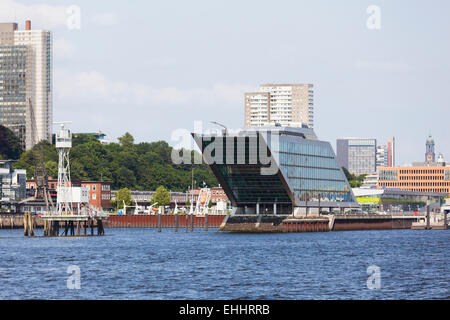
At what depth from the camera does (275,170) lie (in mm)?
123250

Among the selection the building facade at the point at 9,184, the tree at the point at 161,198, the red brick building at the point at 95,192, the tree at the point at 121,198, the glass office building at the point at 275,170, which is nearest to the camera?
the glass office building at the point at 275,170

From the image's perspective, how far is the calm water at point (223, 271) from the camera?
44188 mm

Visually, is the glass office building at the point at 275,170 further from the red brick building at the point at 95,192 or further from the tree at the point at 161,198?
the red brick building at the point at 95,192

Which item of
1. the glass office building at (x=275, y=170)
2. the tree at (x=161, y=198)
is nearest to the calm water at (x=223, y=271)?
the glass office building at (x=275, y=170)

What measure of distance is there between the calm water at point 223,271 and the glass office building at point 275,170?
31265 mm

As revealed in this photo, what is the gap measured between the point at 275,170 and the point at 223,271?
66184 mm

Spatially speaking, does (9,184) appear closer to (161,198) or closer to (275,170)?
(161,198)

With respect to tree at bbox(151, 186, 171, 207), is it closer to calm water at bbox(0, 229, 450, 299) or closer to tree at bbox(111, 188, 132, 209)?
tree at bbox(111, 188, 132, 209)

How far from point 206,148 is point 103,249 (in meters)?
42.5

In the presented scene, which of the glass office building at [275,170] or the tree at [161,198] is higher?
the glass office building at [275,170]

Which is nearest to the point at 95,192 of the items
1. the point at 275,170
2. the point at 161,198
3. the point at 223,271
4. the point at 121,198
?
the point at 121,198

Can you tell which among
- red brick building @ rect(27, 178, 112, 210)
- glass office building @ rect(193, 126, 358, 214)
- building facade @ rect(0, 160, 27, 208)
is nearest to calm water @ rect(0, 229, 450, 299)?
glass office building @ rect(193, 126, 358, 214)

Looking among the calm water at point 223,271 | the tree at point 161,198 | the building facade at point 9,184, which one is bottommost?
the calm water at point 223,271

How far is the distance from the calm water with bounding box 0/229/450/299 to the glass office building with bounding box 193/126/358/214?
31265 millimetres
